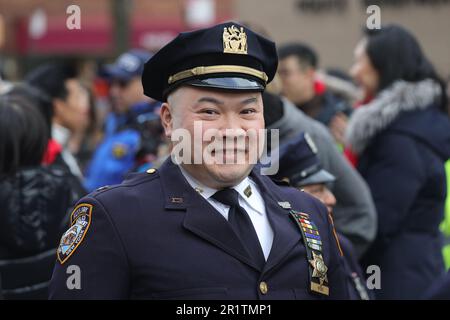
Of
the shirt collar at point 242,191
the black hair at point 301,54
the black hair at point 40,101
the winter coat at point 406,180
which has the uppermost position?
the black hair at point 301,54

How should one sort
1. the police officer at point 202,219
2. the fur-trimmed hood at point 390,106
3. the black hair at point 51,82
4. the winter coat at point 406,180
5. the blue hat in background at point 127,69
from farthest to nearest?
1. the blue hat in background at point 127,69
2. the black hair at point 51,82
3. the fur-trimmed hood at point 390,106
4. the winter coat at point 406,180
5. the police officer at point 202,219

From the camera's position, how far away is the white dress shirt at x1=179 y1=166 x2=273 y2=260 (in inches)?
97.5

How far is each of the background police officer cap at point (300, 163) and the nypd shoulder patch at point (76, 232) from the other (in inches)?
52.8

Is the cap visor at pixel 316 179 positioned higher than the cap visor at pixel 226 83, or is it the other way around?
the cap visor at pixel 226 83

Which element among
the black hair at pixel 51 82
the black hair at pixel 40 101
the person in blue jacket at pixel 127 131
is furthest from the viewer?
the black hair at pixel 51 82

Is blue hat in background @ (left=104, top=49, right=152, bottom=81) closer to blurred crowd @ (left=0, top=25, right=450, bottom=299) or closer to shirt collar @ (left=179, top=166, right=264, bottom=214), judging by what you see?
blurred crowd @ (left=0, top=25, right=450, bottom=299)

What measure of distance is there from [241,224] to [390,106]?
235 cm

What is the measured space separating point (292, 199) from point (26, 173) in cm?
165

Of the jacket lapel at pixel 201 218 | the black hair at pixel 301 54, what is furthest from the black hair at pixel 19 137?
the black hair at pixel 301 54

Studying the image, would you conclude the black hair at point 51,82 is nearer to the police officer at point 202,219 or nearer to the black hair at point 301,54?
the black hair at point 301,54

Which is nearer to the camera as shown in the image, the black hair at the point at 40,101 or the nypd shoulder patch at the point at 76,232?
the nypd shoulder patch at the point at 76,232

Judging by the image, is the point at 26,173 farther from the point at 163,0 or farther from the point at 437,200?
the point at 163,0

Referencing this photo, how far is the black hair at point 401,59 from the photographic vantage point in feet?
15.4
